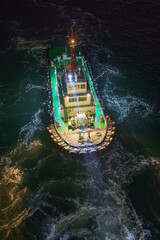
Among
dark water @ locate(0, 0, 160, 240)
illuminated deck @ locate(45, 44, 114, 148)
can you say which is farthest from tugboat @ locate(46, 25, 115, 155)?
dark water @ locate(0, 0, 160, 240)

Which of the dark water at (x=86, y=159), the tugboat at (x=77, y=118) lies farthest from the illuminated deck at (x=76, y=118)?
the dark water at (x=86, y=159)

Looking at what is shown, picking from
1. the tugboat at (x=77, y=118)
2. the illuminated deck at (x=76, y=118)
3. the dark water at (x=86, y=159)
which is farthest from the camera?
the illuminated deck at (x=76, y=118)

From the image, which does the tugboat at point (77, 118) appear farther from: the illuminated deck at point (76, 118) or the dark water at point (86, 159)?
the dark water at point (86, 159)

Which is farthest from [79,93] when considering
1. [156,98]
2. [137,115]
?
[156,98]

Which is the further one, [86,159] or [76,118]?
[76,118]

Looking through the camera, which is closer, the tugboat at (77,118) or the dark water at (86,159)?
the dark water at (86,159)

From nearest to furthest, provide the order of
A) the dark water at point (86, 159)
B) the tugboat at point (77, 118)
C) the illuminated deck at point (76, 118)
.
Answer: the dark water at point (86, 159) < the tugboat at point (77, 118) < the illuminated deck at point (76, 118)

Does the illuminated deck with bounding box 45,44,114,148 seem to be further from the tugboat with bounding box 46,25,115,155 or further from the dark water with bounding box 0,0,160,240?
the dark water with bounding box 0,0,160,240

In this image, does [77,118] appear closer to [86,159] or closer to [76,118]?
[76,118]

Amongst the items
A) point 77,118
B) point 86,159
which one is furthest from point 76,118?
point 86,159
